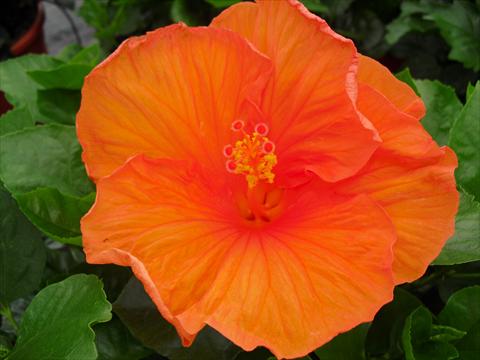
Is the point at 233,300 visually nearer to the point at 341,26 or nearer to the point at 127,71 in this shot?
the point at 127,71

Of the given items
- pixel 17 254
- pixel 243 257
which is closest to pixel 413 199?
pixel 243 257

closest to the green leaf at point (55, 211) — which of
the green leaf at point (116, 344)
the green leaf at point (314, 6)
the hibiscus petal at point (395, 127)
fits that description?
the green leaf at point (116, 344)

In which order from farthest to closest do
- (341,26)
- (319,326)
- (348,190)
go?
(341,26) < (348,190) < (319,326)

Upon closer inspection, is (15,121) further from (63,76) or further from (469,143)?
(469,143)

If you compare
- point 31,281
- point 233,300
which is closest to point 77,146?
point 31,281

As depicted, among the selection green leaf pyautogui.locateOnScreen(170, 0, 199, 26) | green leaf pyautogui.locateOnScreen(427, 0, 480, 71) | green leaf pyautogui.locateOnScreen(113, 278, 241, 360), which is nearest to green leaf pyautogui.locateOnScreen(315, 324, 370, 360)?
green leaf pyautogui.locateOnScreen(113, 278, 241, 360)

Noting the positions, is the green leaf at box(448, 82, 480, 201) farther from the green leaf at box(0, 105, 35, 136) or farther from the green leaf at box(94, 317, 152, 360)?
the green leaf at box(0, 105, 35, 136)
